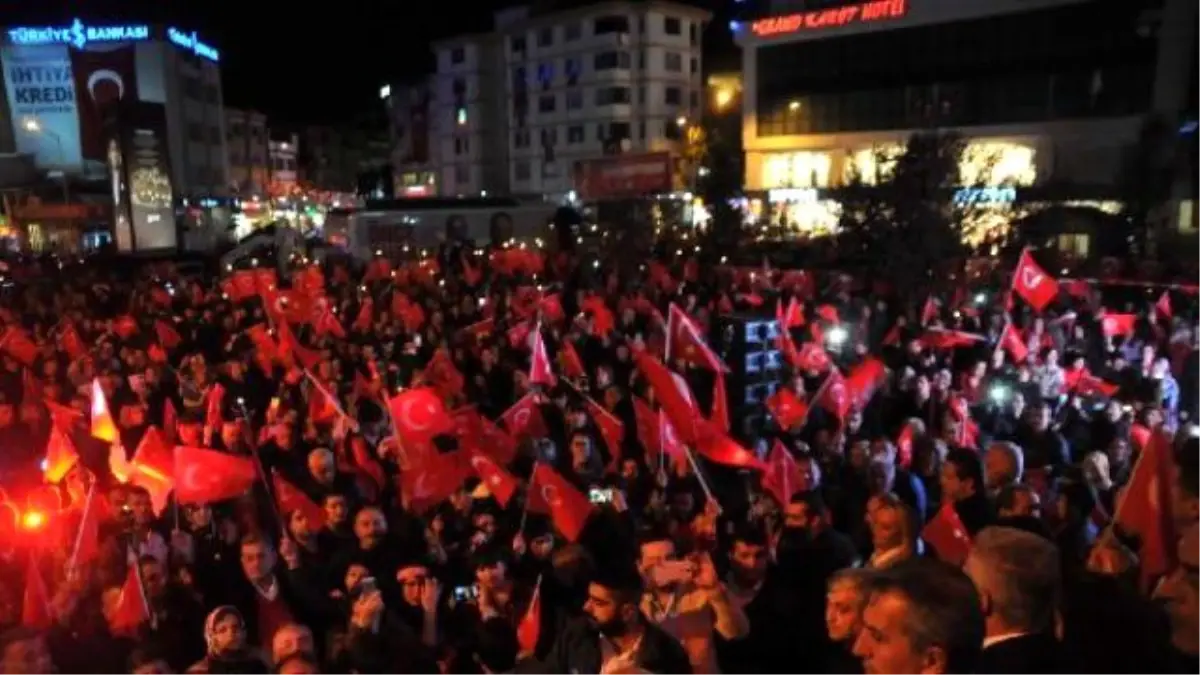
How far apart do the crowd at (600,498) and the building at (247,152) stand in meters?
70.2

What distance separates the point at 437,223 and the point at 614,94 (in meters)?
26.7

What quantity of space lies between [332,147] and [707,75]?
56.5m

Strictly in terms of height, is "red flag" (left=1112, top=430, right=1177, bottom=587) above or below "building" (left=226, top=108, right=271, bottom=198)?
below

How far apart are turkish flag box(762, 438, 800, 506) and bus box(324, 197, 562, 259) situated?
29.5 m

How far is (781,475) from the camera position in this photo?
6961 millimetres

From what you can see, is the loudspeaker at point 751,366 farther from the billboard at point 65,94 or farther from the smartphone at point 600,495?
the billboard at point 65,94

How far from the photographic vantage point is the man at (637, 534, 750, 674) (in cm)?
408

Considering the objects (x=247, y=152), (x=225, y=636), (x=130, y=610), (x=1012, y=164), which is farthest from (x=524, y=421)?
(x=247, y=152)

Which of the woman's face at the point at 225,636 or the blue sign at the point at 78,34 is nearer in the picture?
the woman's face at the point at 225,636

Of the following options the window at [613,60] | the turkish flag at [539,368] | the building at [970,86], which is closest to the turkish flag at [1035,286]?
the turkish flag at [539,368]

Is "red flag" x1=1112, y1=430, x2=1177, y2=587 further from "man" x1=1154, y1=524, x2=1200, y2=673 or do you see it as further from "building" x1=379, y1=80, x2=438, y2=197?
"building" x1=379, y1=80, x2=438, y2=197

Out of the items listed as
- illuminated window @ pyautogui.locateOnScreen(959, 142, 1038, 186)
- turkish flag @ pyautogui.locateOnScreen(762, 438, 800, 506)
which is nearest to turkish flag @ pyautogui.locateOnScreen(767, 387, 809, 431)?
turkish flag @ pyautogui.locateOnScreen(762, 438, 800, 506)

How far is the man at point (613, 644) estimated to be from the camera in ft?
12.5

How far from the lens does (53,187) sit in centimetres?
5775
